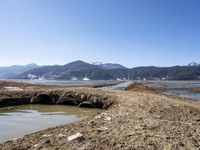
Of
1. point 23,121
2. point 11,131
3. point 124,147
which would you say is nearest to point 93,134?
point 124,147

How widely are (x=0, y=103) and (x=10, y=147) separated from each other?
20770mm

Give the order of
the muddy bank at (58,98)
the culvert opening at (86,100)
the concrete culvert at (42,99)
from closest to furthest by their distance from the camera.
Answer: the culvert opening at (86,100) → the muddy bank at (58,98) → the concrete culvert at (42,99)

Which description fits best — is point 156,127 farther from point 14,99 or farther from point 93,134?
point 14,99

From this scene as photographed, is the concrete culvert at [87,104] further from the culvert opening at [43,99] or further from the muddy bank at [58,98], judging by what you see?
the culvert opening at [43,99]

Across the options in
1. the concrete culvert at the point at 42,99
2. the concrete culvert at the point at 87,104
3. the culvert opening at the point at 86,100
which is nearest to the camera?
the culvert opening at the point at 86,100

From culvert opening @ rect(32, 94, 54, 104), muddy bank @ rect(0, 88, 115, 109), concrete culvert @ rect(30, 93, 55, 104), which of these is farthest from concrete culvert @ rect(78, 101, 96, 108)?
culvert opening @ rect(32, 94, 54, 104)

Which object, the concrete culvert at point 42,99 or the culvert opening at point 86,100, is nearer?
the culvert opening at point 86,100

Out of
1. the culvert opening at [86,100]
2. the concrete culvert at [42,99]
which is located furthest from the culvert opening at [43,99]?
the culvert opening at [86,100]

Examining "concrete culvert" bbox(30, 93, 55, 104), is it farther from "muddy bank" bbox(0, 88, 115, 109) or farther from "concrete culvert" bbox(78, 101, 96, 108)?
"concrete culvert" bbox(78, 101, 96, 108)

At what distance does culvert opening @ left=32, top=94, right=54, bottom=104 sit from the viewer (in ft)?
105

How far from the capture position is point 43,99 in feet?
107

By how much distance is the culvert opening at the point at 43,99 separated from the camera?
3198cm

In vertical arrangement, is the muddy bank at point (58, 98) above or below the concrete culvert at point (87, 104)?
above

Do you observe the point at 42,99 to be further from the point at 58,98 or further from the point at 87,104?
the point at 87,104
